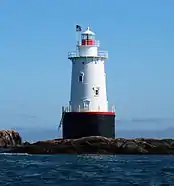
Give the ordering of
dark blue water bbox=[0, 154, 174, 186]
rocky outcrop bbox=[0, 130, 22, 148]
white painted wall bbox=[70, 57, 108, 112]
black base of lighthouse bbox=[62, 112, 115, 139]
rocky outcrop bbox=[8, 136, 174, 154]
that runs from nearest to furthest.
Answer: dark blue water bbox=[0, 154, 174, 186]
rocky outcrop bbox=[8, 136, 174, 154]
black base of lighthouse bbox=[62, 112, 115, 139]
white painted wall bbox=[70, 57, 108, 112]
rocky outcrop bbox=[0, 130, 22, 148]

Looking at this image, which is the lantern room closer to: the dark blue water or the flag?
the flag

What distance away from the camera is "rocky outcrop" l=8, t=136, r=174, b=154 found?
172ft

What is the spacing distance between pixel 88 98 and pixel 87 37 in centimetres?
528

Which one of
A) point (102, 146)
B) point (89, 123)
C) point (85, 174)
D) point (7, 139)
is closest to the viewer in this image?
point (85, 174)

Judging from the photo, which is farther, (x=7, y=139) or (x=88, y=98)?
(x=7, y=139)

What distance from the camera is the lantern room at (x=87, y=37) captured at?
184 ft

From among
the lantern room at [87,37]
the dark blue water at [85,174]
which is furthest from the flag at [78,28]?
the dark blue water at [85,174]

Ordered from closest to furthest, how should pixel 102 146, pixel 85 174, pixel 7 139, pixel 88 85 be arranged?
pixel 85 174 → pixel 102 146 → pixel 88 85 → pixel 7 139

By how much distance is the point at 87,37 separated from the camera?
5656 cm

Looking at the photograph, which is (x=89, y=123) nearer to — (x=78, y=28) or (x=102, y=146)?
(x=102, y=146)

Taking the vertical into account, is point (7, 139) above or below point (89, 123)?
below

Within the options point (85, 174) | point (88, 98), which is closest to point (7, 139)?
point (88, 98)

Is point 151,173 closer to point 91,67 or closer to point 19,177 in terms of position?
point 19,177

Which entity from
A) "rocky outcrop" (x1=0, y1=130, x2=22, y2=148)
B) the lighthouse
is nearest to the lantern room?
the lighthouse
